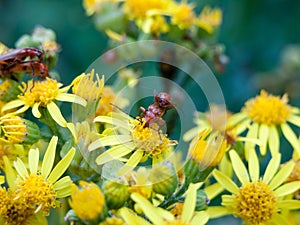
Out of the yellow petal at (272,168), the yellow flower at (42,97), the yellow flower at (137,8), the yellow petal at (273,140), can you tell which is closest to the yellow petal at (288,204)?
the yellow petal at (272,168)

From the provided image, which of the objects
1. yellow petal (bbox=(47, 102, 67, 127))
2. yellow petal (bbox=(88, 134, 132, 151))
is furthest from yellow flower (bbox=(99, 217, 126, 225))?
yellow petal (bbox=(47, 102, 67, 127))

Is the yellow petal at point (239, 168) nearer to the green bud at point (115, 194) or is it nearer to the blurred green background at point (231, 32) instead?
the green bud at point (115, 194)

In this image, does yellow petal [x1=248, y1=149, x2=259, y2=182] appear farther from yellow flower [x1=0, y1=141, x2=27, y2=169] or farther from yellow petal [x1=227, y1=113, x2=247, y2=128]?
yellow flower [x1=0, y1=141, x2=27, y2=169]

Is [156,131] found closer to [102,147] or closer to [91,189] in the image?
[102,147]

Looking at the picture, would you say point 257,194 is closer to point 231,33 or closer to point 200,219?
point 200,219

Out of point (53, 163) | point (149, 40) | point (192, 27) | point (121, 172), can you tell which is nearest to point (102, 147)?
point (121, 172)

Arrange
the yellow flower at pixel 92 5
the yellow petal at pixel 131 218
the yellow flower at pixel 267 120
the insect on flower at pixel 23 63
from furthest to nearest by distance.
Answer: the yellow flower at pixel 92 5
the yellow flower at pixel 267 120
the insect on flower at pixel 23 63
the yellow petal at pixel 131 218
